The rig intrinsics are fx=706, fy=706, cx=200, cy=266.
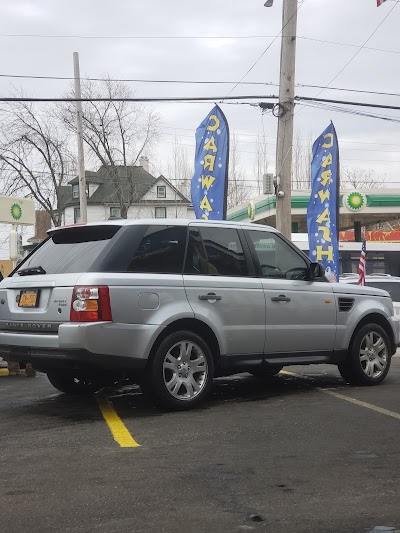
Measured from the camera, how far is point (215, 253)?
7.17m

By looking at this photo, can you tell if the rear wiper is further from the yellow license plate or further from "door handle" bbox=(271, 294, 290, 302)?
"door handle" bbox=(271, 294, 290, 302)

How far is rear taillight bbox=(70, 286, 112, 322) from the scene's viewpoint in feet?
20.3

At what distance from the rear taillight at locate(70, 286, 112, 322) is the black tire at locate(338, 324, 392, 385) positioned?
10.7 feet

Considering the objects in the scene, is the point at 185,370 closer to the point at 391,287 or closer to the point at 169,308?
the point at 169,308

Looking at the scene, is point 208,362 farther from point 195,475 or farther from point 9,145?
point 9,145

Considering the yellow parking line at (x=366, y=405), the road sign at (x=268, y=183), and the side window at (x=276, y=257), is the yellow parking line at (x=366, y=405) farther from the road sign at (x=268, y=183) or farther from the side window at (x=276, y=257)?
the road sign at (x=268, y=183)

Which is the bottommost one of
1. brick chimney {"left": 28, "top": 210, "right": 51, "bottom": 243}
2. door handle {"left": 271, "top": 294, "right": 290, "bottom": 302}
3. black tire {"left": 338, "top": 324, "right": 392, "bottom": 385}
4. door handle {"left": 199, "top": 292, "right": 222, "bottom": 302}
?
black tire {"left": 338, "top": 324, "right": 392, "bottom": 385}

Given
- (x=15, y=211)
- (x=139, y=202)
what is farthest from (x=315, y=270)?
(x=139, y=202)

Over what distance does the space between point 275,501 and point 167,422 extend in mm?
2317

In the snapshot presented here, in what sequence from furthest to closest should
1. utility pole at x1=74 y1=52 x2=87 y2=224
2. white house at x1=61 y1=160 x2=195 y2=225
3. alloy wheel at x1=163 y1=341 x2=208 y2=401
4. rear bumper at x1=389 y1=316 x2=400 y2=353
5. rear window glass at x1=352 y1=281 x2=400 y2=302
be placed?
white house at x1=61 y1=160 x2=195 y2=225, utility pole at x1=74 y1=52 x2=87 y2=224, rear window glass at x1=352 y1=281 x2=400 y2=302, rear bumper at x1=389 y1=316 x2=400 y2=353, alloy wheel at x1=163 y1=341 x2=208 y2=401

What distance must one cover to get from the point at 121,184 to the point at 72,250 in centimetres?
4476

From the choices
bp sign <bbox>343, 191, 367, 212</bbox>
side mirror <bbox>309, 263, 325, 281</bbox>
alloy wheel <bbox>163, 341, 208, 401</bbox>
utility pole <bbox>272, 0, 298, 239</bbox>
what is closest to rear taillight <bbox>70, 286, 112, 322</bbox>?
alloy wheel <bbox>163, 341, 208, 401</bbox>

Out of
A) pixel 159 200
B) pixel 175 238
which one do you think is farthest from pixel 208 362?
pixel 159 200

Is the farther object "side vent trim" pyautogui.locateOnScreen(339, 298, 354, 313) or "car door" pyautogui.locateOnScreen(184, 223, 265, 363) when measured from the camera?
"side vent trim" pyautogui.locateOnScreen(339, 298, 354, 313)
